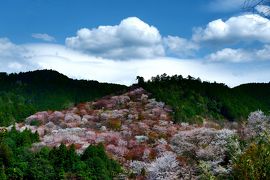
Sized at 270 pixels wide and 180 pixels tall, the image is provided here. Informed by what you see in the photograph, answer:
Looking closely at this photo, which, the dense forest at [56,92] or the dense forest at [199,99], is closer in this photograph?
the dense forest at [199,99]

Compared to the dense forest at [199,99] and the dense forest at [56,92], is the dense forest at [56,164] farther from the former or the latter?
the dense forest at [56,92]

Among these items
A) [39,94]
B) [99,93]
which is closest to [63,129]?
[99,93]

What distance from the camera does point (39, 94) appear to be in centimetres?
18775

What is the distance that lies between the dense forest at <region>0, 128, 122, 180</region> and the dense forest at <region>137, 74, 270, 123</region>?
33912mm

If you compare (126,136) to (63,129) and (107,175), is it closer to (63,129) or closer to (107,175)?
(63,129)

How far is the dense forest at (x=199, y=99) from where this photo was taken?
4267 inches

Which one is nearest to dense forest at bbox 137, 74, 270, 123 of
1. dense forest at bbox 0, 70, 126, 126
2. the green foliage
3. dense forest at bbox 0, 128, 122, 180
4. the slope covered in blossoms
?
the slope covered in blossoms

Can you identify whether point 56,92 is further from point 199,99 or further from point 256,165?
point 256,165

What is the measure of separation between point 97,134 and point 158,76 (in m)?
50.4

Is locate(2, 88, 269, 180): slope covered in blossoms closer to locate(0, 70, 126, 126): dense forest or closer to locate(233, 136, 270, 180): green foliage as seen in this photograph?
locate(233, 136, 270, 180): green foliage

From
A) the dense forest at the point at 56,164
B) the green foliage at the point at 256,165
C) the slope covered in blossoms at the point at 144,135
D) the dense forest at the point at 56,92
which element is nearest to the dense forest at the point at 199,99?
the slope covered in blossoms at the point at 144,135

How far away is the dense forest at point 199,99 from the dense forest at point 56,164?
33.9 meters

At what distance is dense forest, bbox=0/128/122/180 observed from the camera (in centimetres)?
6412

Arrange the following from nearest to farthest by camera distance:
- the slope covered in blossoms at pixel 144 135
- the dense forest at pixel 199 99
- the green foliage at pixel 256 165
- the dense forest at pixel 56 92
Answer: the green foliage at pixel 256 165 < the slope covered in blossoms at pixel 144 135 < the dense forest at pixel 199 99 < the dense forest at pixel 56 92
